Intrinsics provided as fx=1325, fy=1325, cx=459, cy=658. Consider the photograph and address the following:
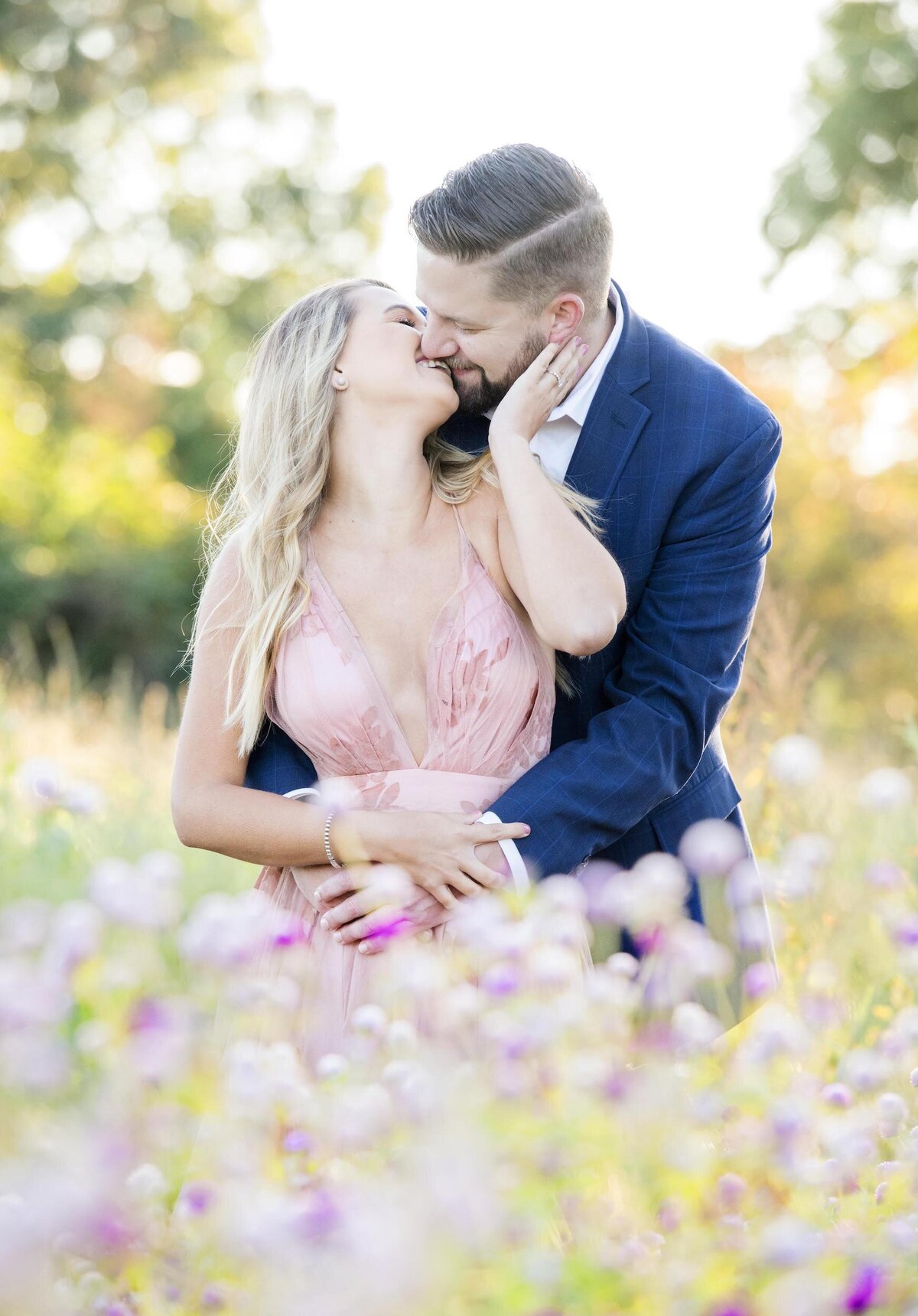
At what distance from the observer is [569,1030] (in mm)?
1445

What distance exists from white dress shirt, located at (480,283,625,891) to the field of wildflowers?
4.93 ft

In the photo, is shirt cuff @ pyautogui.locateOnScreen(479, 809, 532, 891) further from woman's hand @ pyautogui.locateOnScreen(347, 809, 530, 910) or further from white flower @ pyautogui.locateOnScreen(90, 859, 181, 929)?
white flower @ pyautogui.locateOnScreen(90, 859, 181, 929)

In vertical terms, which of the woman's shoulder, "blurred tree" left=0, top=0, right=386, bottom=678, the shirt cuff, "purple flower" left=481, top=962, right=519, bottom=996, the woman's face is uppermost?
the woman's face

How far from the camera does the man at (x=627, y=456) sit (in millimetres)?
2926

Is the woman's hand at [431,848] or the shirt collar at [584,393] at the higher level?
the shirt collar at [584,393]

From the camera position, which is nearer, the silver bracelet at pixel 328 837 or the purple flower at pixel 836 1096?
the purple flower at pixel 836 1096

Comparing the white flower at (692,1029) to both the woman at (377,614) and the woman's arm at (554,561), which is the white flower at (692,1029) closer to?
the woman at (377,614)

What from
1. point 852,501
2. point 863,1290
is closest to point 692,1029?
point 863,1290

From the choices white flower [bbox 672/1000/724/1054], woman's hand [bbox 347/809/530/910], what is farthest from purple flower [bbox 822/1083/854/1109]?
woman's hand [bbox 347/809/530/910]

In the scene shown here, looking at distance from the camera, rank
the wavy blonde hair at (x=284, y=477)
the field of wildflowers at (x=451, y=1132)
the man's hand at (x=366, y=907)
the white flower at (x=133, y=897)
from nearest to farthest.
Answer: the field of wildflowers at (x=451, y=1132) < the white flower at (x=133, y=897) < the man's hand at (x=366, y=907) < the wavy blonde hair at (x=284, y=477)

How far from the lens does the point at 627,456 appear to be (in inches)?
119

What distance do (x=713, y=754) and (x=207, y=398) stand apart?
67.0 ft

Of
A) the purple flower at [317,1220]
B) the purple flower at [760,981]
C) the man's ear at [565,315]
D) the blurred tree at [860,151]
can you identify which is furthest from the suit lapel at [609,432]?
the blurred tree at [860,151]

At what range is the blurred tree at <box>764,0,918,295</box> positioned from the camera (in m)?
10.9
